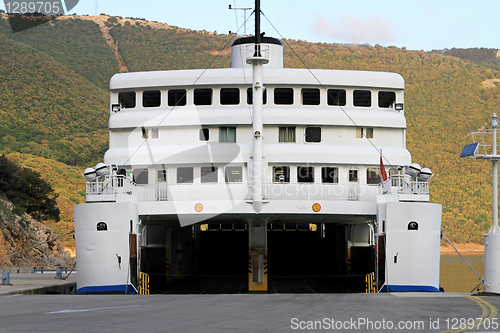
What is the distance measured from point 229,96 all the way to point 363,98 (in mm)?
6199

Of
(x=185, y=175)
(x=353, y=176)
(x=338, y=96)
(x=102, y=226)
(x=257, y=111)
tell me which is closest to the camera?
(x=102, y=226)

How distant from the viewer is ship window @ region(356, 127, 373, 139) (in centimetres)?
2675

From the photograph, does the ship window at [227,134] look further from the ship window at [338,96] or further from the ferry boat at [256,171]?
the ship window at [338,96]

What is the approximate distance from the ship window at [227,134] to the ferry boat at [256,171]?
0.05 metres

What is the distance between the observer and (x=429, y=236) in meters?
21.5

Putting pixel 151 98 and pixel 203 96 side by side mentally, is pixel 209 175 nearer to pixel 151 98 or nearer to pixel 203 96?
pixel 203 96

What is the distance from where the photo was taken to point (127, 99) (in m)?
28.8

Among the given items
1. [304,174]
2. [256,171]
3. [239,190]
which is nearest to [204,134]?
[304,174]

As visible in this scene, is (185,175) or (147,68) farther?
(147,68)

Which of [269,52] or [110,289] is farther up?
[269,52]

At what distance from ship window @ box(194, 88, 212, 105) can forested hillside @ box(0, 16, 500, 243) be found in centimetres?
4881

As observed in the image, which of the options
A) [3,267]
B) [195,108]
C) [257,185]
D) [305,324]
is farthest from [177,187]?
[3,267]

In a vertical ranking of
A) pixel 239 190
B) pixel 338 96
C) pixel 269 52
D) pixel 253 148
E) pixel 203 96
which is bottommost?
pixel 239 190

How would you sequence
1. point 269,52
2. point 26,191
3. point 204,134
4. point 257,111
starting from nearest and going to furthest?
point 257,111 → point 204,134 → point 269,52 → point 26,191
